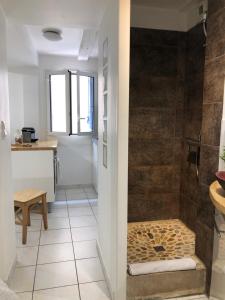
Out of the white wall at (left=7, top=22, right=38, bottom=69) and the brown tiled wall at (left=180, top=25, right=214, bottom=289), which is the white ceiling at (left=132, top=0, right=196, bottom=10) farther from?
the white wall at (left=7, top=22, right=38, bottom=69)

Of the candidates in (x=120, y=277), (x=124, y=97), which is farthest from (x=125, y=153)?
(x=120, y=277)

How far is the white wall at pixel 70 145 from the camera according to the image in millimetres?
4516

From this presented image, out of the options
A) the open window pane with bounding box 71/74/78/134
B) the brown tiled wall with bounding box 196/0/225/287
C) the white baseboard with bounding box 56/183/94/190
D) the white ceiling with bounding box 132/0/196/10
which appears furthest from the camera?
the white baseboard with bounding box 56/183/94/190

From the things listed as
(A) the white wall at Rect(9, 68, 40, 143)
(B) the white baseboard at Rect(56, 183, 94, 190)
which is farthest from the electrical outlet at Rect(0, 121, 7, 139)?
(B) the white baseboard at Rect(56, 183, 94, 190)

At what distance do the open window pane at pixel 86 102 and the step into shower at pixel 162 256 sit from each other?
2.35 meters

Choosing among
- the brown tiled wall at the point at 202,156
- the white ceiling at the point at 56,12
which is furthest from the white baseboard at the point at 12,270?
the white ceiling at the point at 56,12

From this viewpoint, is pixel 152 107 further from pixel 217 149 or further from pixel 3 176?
pixel 3 176

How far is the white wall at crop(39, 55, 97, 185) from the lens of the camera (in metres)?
4.52

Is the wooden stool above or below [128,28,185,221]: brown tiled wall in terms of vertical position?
below

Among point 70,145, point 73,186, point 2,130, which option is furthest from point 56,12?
point 73,186

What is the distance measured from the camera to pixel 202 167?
1.97 m

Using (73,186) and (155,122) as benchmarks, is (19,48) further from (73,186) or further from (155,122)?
(73,186)

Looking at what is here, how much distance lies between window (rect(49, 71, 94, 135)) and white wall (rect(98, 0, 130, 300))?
2.51m

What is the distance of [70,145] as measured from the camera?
4801 millimetres
